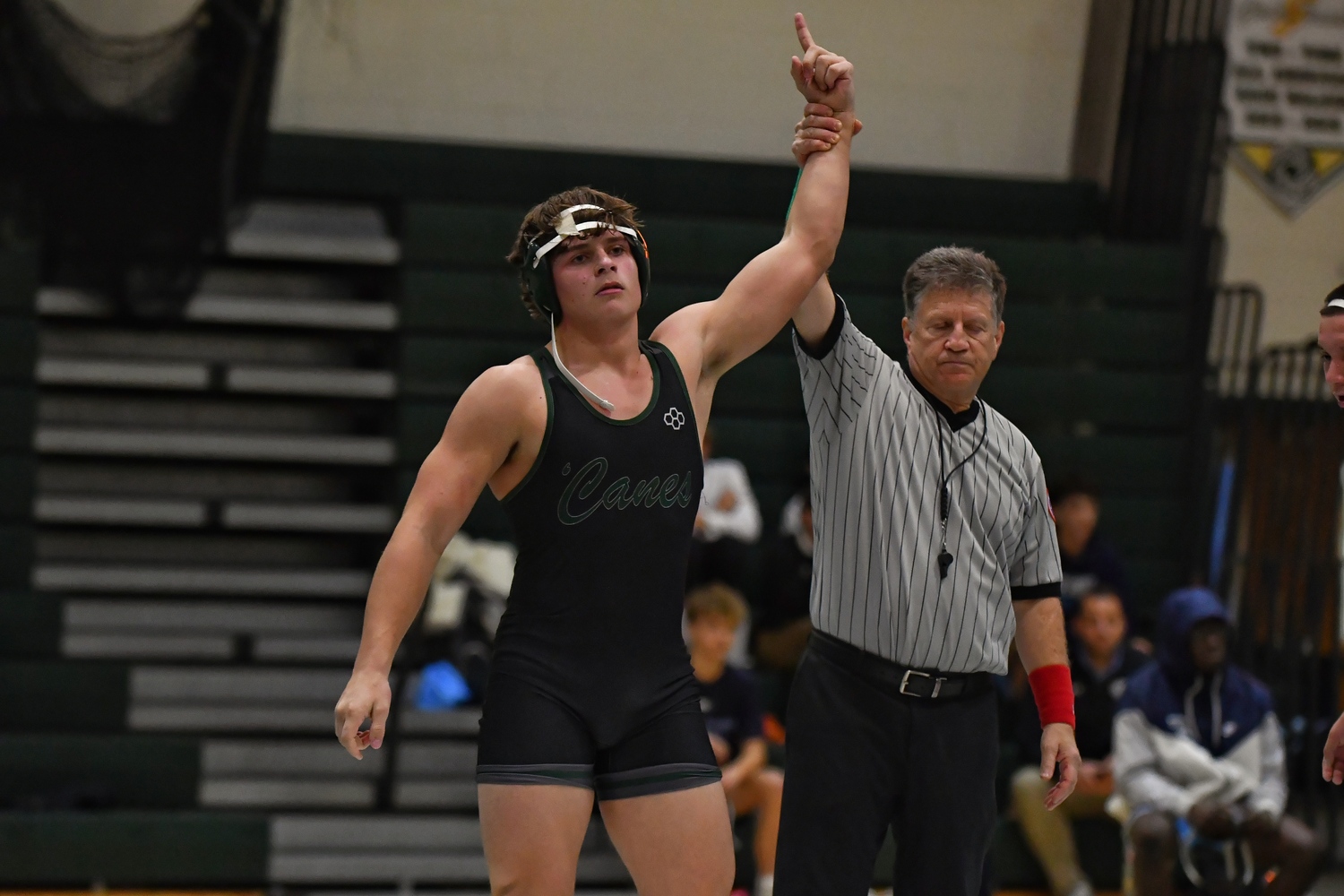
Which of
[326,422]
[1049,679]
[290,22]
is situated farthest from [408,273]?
[1049,679]

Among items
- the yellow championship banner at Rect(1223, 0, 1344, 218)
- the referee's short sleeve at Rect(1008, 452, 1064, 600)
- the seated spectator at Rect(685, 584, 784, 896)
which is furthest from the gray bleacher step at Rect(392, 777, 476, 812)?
the yellow championship banner at Rect(1223, 0, 1344, 218)

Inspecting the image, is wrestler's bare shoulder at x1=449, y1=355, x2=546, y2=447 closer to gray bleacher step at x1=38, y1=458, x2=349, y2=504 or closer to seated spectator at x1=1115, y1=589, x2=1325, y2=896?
seated spectator at x1=1115, y1=589, x2=1325, y2=896

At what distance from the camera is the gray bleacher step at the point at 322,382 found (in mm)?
7430

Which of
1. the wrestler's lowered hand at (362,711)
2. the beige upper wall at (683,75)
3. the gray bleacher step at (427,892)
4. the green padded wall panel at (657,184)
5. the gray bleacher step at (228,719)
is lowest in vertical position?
the gray bleacher step at (427,892)

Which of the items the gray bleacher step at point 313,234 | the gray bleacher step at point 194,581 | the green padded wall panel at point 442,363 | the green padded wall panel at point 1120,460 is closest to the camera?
the gray bleacher step at point 194,581

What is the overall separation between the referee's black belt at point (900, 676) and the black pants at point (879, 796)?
0.01 m

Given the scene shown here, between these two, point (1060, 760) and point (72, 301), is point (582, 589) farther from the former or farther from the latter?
point (72, 301)

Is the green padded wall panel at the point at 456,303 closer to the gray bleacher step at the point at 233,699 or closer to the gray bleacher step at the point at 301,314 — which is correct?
the gray bleacher step at the point at 301,314

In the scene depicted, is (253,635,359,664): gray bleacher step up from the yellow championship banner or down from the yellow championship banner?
down

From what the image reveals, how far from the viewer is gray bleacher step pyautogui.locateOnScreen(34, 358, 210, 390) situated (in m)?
7.26

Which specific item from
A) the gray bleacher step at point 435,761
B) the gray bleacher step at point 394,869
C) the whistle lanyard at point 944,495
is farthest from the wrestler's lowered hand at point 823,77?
the gray bleacher step at point 435,761

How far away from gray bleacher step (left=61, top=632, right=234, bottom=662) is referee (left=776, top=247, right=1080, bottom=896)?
412cm

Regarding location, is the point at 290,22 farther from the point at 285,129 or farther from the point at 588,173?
the point at 588,173

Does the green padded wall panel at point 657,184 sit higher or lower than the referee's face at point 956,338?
higher
